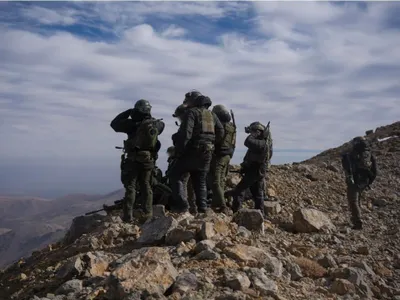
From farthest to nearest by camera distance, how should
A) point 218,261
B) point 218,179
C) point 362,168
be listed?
point 362,168 < point 218,179 < point 218,261

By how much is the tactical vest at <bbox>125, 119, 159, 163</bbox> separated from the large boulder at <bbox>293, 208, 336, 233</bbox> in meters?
3.49

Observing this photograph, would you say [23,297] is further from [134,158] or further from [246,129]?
[246,129]

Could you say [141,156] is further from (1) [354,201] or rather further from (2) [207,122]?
(1) [354,201]

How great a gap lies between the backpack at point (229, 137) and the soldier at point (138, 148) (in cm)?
185

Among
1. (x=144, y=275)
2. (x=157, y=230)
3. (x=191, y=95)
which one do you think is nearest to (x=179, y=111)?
(x=191, y=95)

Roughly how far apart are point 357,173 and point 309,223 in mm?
2274

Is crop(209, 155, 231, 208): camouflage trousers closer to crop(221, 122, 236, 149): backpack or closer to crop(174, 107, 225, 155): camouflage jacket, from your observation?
crop(221, 122, 236, 149): backpack

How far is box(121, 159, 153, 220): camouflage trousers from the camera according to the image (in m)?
9.77

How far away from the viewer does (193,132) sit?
9.75 m

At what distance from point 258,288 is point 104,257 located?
7.66 feet

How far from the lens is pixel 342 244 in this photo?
9719 millimetres

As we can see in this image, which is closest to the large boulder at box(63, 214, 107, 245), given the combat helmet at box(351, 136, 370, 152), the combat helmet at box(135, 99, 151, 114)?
the combat helmet at box(135, 99, 151, 114)

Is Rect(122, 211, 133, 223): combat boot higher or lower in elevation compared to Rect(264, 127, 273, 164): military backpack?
lower

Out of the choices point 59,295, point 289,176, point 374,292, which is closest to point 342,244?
point 374,292
